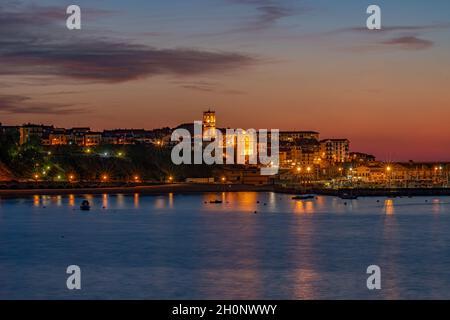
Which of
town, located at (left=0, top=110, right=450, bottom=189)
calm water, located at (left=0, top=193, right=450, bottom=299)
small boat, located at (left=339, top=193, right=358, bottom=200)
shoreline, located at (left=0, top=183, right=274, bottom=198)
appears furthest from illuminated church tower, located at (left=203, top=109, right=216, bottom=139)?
calm water, located at (left=0, top=193, right=450, bottom=299)

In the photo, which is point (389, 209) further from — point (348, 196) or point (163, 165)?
point (163, 165)

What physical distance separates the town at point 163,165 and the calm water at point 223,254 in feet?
195

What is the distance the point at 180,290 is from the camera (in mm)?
28906

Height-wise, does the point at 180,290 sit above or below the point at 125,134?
below

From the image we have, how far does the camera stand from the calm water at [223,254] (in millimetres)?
29156

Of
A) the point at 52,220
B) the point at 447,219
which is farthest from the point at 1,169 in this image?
the point at 447,219

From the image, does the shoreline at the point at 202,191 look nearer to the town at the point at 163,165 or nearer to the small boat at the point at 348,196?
the small boat at the point at 348,196

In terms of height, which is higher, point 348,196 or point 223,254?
point 348,196

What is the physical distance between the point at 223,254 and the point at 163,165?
115931mm

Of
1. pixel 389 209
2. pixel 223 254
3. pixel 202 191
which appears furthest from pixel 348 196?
pixel 223 254

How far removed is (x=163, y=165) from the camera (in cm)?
15488

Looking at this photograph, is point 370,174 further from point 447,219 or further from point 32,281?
point 32,281
